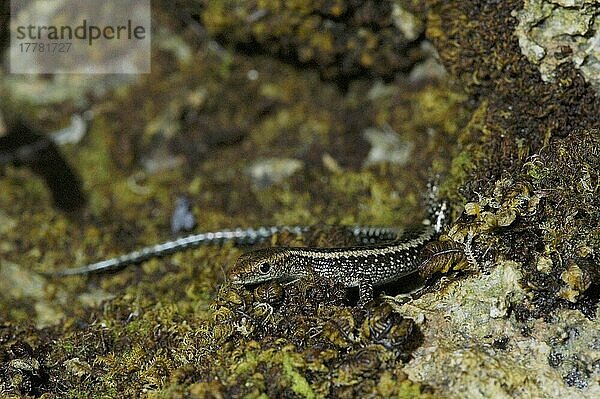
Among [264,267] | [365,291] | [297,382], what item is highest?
[264,267]

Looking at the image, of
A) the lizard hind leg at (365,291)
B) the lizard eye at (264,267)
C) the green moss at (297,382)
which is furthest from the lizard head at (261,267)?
the green moss at (297,382)

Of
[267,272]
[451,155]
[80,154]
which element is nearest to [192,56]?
[80,154]

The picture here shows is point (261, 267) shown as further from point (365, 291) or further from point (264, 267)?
point (365, 291)

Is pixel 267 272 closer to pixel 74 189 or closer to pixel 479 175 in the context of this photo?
pixel 479 175

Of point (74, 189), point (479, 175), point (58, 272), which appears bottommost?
point (58, 272)

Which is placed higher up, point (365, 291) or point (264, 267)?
point (264, 267)

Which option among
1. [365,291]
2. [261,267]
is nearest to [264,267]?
[261,267]

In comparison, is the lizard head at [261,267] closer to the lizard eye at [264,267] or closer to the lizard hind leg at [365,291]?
the lizard eye at [264,267]

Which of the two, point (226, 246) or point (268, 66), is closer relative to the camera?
point (226, 246)
